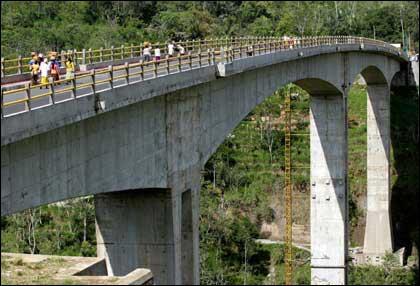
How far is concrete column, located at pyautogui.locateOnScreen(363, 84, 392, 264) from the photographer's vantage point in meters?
62.0

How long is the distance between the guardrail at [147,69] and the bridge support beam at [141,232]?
365cm

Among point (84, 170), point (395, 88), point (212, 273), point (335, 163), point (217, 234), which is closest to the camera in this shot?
point (84, 170)

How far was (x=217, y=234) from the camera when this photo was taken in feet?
203

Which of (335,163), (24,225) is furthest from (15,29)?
(335,163)

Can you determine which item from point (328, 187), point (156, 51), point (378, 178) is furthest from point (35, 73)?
point (378, 178)

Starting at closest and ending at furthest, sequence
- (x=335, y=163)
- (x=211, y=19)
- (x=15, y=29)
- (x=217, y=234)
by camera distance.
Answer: (x=335, y=163)
(x=217, y=234)
(x=15, y=29)
(x=211, y=19)

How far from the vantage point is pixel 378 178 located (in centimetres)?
6372

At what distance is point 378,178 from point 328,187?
588 inches

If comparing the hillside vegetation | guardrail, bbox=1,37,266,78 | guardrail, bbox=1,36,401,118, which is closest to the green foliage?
the hillside vegetation

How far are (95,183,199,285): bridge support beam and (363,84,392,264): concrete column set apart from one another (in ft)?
128

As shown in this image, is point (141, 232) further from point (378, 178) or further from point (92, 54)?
point (378, 178)

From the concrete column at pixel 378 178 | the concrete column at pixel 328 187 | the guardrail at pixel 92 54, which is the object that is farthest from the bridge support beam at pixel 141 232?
the concrete column at pixel 378 178

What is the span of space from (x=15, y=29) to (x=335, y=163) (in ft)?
127

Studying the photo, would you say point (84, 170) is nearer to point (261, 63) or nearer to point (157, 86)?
point (157, 86)
